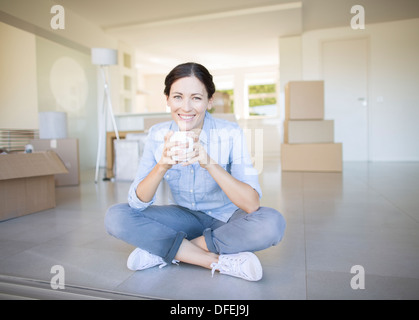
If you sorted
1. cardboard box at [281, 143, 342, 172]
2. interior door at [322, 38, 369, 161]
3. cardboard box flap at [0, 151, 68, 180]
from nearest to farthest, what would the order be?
1. cardboard box flap at [0, 151, 68, 180]
2. cardboard box at [281, 143, 342, 172]
3. interior door at [322, 38, 369, 161]

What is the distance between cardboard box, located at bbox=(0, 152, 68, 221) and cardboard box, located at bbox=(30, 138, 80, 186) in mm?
1119

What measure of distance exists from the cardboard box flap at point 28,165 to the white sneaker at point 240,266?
1.38 m

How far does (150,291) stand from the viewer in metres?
0.90

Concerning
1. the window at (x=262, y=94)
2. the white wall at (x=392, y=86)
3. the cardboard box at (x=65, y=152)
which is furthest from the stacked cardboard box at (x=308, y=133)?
the window at (x=262, y=94)

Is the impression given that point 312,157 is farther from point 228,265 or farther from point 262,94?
point 262,94

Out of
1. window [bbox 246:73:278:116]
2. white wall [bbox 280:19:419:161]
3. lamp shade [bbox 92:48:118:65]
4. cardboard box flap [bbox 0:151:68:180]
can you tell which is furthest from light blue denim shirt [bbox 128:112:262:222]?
window [bbox 246:73:278:116]

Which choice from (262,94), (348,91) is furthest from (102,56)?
(262,94)

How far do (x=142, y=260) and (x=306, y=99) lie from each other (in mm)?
3711

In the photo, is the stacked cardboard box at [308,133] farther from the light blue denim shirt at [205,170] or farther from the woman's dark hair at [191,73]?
the woman's dark hair at [191,73]

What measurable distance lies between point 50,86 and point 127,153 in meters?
2.40

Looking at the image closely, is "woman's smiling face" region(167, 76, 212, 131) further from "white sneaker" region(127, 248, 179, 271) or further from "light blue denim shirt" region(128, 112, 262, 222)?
"white sneaker" region(127, 248, 179, 271)

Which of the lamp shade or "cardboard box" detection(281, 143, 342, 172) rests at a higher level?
the lamp shade

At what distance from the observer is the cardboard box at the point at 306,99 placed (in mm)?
4195

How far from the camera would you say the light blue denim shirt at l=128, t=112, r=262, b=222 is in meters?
1.04
